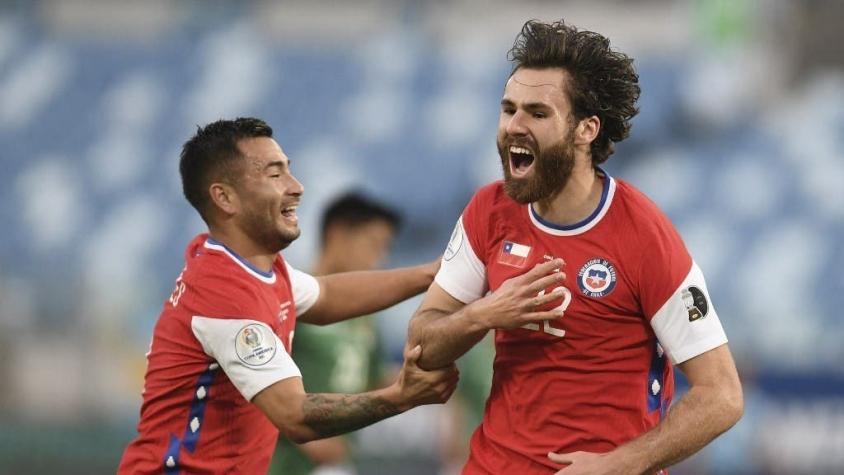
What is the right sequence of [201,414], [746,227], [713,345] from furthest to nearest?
[746,227]
[201,414]
[713,345]

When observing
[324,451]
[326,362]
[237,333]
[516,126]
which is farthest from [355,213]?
[516,126]

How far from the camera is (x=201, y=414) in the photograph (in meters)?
4.65

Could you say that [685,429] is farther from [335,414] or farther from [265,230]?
[265,230]

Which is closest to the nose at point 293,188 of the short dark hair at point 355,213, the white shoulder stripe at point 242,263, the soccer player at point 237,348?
the soccer player at point 237,348

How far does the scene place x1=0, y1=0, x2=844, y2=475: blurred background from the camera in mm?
11508

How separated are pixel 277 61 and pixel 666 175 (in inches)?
196

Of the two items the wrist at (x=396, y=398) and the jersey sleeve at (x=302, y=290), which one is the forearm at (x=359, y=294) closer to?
the jersey sleeve at (x=302, y=290)

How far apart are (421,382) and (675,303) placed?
850mm

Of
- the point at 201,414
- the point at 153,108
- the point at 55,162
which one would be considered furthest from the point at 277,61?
the point at 201,414

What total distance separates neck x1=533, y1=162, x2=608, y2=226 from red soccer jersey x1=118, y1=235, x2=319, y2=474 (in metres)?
1.11

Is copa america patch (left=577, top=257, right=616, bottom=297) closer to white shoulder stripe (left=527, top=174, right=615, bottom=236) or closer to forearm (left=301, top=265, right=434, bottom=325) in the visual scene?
white shoulder stripe (left=527, top=174, right=615, bottom=236)

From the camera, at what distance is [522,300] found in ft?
12.5

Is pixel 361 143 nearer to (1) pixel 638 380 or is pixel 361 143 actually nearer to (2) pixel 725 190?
(2) pixel 725 190

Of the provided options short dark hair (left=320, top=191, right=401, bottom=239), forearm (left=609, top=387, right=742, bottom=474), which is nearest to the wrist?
forearm (left=609, top=387, right=742, bottom=474)
